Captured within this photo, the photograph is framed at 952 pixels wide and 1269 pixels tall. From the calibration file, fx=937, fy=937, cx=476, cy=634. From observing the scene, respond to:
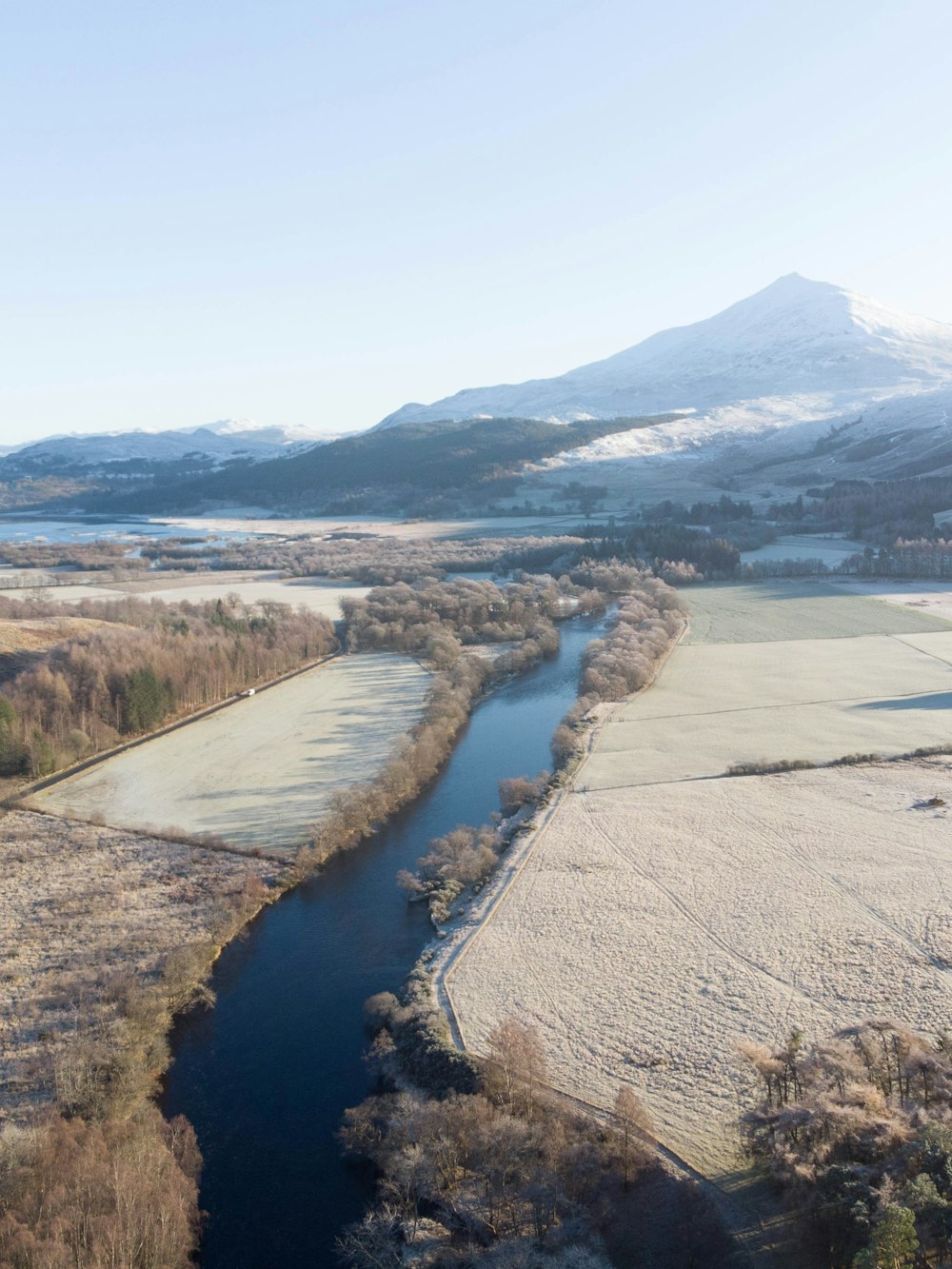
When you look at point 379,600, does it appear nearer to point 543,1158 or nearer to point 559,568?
point 559,568

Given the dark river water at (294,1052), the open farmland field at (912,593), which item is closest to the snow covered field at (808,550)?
the open farmland field at (912,593)

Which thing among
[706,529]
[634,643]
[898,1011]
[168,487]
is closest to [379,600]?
[634,643]

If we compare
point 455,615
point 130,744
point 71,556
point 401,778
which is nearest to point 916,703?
point 401,778

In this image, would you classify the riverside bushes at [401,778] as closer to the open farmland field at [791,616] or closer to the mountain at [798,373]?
the open farmland field at [791,616]

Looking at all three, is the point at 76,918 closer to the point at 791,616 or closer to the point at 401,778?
the point at 401,778

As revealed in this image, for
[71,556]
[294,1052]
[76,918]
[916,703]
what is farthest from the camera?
[71,556]

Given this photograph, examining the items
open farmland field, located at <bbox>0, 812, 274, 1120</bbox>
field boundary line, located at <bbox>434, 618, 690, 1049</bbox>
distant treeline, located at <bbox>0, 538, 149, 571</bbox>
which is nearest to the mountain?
distant treeline, located at <bbox>0, 538, 149, 571</bbox>
